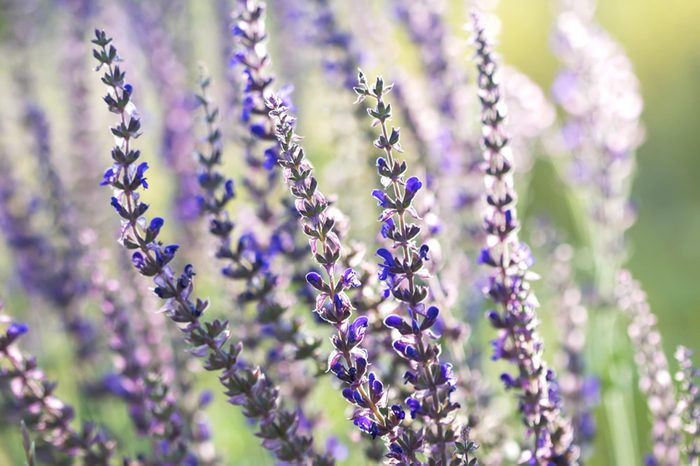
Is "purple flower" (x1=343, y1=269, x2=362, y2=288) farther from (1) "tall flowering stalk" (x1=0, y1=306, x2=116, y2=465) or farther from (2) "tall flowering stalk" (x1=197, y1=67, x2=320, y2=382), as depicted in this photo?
(1) "tall flowering stalk" (x1=0, y1=306, x2=116, y2=465)

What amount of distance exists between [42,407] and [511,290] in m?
1.12

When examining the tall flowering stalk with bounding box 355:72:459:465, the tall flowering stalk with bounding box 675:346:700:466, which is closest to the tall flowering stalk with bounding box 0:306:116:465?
the tall flowering stalk with bounding box 355:72:459:465

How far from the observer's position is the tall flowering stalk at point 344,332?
1310 millimetres

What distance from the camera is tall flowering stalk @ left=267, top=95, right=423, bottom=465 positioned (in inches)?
51.6

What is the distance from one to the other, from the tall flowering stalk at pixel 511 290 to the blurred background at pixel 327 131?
0.88 metres

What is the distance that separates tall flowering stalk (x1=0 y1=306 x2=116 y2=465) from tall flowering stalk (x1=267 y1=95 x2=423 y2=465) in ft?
2.51

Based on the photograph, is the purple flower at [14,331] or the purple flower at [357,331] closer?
the purple flower at [357,331]

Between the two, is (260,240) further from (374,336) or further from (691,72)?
(691,72)

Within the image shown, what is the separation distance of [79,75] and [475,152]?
7.20 feet

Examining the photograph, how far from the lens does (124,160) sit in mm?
1413

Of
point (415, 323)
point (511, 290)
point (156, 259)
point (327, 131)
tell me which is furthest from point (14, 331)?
point (327, 131)

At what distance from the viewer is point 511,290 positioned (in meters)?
1.59

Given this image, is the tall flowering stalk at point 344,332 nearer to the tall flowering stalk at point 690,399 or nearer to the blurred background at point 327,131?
the tall flowering stalk at point 690,399

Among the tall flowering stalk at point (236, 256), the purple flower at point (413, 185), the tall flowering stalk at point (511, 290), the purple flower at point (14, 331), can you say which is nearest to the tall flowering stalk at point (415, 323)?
the purple flower at point (413, 185)
